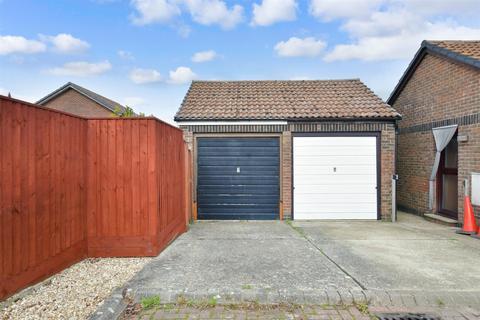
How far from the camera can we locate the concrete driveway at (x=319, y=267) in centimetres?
356

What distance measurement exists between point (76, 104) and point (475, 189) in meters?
25.1

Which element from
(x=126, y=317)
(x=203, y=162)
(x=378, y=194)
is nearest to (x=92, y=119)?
(x=126, y=317)

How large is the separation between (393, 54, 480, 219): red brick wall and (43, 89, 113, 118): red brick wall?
20672 millimetres

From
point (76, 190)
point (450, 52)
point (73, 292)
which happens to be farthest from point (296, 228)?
point (450, 52)

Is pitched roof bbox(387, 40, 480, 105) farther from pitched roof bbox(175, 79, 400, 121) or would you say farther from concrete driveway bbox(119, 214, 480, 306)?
concrete driveway bbox(119, 214, 480, 306)

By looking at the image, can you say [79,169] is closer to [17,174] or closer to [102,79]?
[17,174]

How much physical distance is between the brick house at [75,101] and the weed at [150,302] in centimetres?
2181

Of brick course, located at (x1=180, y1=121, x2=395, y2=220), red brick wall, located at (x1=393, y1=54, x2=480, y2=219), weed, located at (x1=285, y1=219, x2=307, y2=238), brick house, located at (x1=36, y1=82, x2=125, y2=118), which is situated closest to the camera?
weed, located at (x1=285, y1=219, x2=307, y2=238)

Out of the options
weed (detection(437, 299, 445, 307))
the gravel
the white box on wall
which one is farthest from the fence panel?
the white box on wall

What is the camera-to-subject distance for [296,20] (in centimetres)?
1135

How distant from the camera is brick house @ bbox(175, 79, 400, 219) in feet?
27.9

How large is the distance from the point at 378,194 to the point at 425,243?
2.67 metres

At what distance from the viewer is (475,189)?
6.95 m

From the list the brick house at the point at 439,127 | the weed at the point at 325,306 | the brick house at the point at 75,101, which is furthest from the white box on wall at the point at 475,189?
the brick house at the point at 75,101
